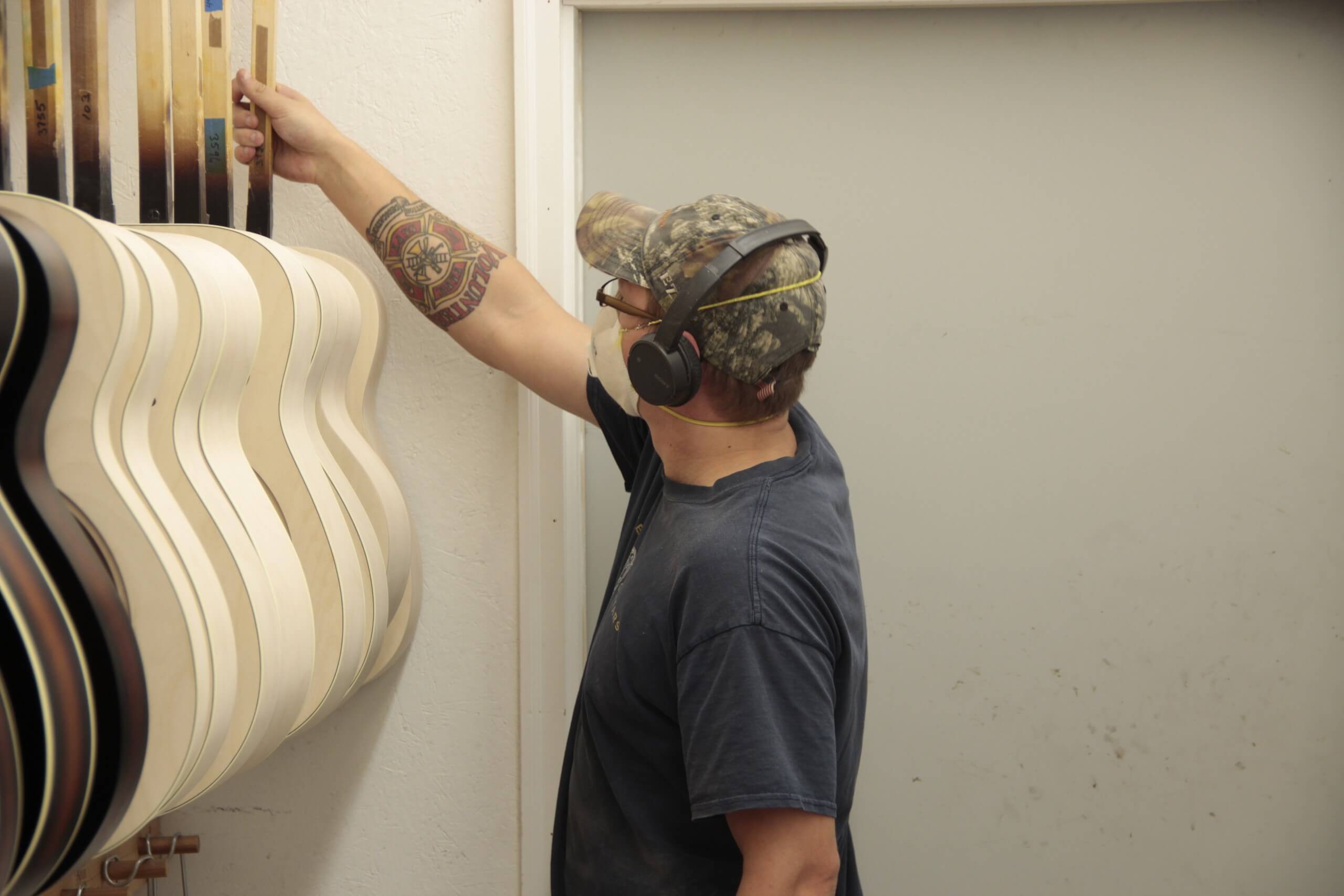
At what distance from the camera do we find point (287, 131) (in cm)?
112

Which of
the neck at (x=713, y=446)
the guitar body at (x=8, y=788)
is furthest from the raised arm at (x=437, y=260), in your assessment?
the guitar body at (x=8, y=788)

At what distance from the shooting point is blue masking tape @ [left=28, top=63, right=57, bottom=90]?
0.92 metres

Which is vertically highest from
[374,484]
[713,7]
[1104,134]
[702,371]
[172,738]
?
[713,7]

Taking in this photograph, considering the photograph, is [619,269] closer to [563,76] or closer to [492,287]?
[492,287]

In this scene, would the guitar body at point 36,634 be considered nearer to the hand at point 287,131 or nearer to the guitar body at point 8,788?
the guitar body at point 8,788

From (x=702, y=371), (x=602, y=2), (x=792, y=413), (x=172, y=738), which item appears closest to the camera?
(x=172, y=738)

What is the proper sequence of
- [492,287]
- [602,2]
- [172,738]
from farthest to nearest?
[602,2] → [492,287] → [172,738]

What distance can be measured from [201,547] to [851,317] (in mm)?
909

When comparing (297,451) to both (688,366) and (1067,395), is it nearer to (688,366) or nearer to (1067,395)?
(688,366)

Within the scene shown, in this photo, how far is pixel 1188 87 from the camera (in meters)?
1.27

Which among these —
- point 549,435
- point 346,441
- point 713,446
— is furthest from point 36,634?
point 549,435

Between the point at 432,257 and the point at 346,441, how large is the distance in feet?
0.81

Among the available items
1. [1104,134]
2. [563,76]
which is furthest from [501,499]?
[1104,134]

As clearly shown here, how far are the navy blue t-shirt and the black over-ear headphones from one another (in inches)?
4.8
